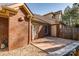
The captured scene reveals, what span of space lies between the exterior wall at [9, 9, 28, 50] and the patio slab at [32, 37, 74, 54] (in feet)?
1.16

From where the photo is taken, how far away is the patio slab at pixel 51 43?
Result: 4369 millimetres

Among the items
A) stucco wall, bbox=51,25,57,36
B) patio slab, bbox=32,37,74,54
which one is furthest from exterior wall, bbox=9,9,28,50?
stucco wall, bbox=51,25,57,36

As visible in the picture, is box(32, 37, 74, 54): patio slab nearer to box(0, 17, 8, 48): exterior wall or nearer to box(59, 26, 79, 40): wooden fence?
box(59, 26, 79, 40): wooden fence

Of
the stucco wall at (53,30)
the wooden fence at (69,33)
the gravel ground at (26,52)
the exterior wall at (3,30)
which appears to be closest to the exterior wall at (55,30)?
the stucco wall at (53,30)

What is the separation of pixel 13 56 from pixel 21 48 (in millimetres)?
363

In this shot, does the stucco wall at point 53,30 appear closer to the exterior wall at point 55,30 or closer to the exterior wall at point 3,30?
the exterior wall at point 55,30

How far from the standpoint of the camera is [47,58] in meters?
4.00

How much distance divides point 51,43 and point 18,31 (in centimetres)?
104

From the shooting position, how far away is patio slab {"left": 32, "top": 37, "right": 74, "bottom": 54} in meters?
4.37

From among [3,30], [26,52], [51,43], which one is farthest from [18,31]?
[51,43]

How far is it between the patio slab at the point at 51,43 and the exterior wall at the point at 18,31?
1.16ft

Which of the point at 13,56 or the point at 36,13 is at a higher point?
the point at 36,13

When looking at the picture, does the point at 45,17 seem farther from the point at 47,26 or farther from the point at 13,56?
the point at 13,56

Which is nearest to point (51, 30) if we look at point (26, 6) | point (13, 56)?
point (26, 6)
